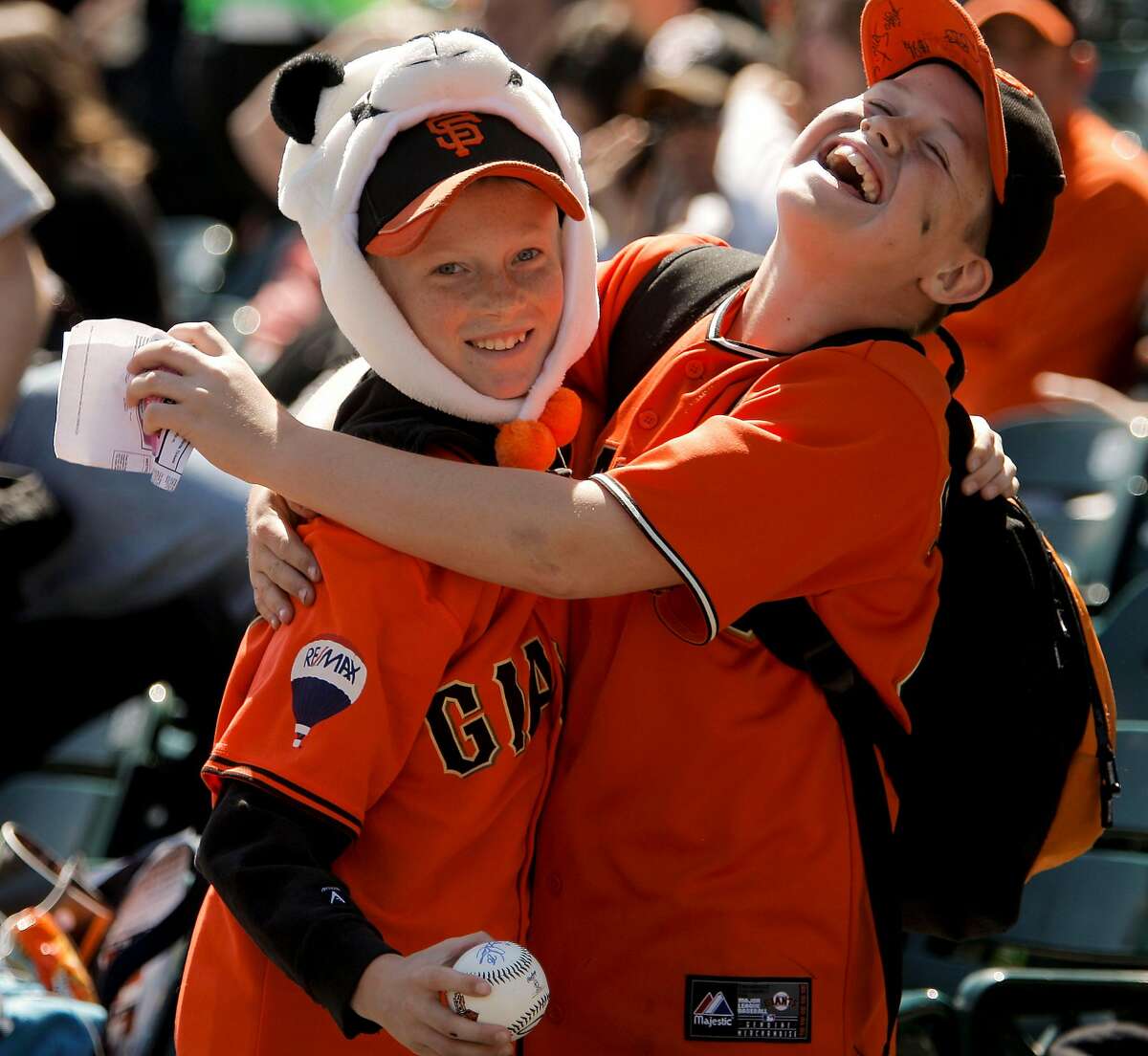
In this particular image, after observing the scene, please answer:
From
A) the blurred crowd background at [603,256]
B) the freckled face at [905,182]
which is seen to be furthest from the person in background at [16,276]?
the freckled face at [905,182]

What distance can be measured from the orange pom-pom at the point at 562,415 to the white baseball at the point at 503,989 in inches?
24.4

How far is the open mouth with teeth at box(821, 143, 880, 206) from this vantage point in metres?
1.85

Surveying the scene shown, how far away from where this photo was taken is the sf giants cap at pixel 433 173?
173 cm

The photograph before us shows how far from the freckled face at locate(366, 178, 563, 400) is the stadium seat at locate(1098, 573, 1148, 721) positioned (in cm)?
149

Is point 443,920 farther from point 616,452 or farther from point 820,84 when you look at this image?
point 820,84

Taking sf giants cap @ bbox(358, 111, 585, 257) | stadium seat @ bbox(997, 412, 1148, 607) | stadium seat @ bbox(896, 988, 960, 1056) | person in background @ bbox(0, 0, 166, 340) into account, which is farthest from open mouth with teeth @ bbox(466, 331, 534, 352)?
person in background @ bbox(0, 0, 166, 340)

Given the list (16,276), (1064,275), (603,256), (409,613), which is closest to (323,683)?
(409,613)

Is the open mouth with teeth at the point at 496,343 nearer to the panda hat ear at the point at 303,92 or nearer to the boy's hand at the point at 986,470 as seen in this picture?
the panda hat ear at the point at 303,92

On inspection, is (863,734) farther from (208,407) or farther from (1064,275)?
(1064,275)

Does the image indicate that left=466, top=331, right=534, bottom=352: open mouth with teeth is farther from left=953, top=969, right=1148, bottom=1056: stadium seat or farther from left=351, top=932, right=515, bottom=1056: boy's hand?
left=953, top=969, right=1148, bottom=1056: stadium seat

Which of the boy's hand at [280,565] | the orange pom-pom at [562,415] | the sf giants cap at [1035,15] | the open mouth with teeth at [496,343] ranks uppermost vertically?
the sf giants cap at [1035,15]

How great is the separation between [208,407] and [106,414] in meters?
0.11

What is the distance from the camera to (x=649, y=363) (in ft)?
6.64

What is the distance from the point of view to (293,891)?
156cm
